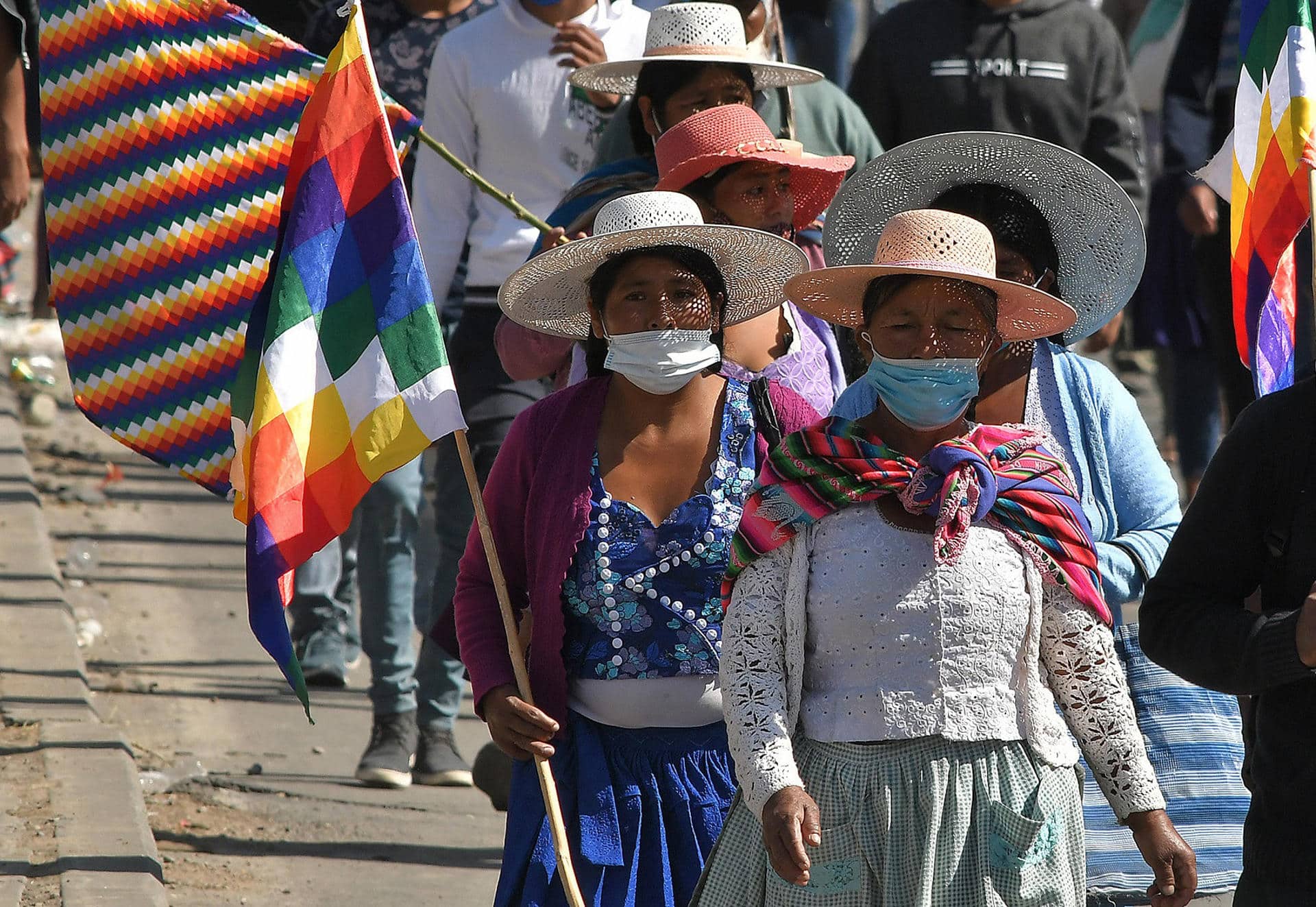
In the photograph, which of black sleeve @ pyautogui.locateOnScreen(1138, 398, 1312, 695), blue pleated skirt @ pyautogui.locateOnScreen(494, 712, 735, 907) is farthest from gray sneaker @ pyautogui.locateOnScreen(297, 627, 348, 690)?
black sleeve @ pyautogui.locateOnScreen(1138, 398, 1312, 695)

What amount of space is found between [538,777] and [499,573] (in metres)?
0.41

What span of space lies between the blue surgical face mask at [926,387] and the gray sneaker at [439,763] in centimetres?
361

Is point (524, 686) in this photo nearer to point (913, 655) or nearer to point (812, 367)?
point (913, 655)

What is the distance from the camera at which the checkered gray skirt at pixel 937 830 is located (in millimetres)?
3482

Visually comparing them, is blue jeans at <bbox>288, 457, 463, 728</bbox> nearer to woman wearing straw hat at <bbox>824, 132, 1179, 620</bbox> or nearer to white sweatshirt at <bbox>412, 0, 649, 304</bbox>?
white sweatshirt at <bbox>412, 0, 649, 304</bbox>

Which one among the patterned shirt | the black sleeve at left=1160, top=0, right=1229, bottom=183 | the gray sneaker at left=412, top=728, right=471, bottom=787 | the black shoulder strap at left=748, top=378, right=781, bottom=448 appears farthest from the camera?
the black sleeve at left=1160, top=0, right=1229, bottom=183

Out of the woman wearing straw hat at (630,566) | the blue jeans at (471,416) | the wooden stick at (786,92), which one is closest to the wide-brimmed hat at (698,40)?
the wooden stick at (786,92)

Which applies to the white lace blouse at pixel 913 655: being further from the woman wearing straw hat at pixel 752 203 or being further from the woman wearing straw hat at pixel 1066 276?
the woman wearing straw hat at pixel 752 203

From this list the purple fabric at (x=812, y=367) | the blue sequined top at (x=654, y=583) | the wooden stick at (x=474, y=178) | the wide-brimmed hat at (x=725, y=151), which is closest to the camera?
the blue sequined top at (x=654, y=583)

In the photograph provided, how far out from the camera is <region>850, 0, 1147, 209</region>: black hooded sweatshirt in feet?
24.3

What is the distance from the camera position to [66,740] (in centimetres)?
673

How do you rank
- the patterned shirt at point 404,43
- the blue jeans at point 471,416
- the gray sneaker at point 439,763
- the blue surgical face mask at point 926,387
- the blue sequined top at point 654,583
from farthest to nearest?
1. the patterned shirt at point 404,43
2. the gray sneaker at point 439,763
3. the blue jeans at point 471,416
4. the blue sequined top at point 654,583
5. the blue surgical face mask at point 926,387

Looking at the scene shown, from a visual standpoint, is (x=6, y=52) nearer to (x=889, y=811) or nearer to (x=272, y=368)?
(x=272, y=368)

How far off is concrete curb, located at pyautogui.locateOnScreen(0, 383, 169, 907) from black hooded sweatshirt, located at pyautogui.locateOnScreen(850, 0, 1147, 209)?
11.6 ft
